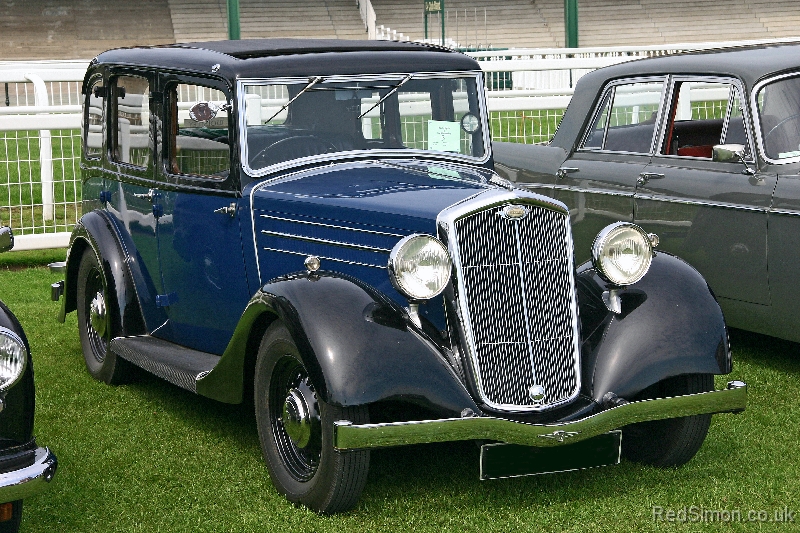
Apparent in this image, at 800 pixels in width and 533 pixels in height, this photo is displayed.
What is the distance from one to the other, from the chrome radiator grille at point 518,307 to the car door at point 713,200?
225 centimetres

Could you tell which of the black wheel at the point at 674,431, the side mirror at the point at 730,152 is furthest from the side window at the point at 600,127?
the black wheel at the point at 674,431

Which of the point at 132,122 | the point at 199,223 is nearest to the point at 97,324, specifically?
the point at 132,122

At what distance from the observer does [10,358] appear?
3.91 metres

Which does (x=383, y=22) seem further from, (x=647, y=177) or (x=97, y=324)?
(x=97, y=324)

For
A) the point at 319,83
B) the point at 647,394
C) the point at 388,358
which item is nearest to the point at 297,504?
the point at 388,358

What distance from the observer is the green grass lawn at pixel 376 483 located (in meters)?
4.49

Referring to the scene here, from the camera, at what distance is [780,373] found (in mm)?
6641

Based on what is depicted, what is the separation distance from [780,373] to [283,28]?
125 feet

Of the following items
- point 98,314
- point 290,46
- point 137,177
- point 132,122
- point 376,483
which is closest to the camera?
point 376,483

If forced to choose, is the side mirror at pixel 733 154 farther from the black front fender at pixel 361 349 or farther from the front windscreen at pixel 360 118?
the black front fender at pixel 361 349

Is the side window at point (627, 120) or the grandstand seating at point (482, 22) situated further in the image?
the grandstand seating at point (482, 22)

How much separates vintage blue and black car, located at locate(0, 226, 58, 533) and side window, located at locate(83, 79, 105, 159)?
3.16 meters

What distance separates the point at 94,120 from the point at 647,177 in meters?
3.50

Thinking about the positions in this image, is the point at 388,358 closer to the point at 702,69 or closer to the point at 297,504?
the point at 297,504
